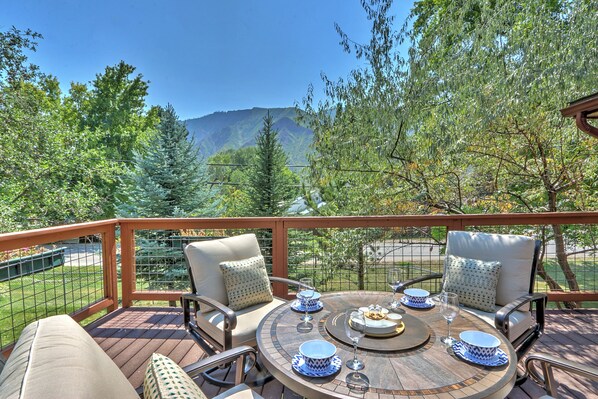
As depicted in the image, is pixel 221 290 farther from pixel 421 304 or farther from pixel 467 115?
pixel 467 115

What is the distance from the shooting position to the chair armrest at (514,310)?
2021 millimetres

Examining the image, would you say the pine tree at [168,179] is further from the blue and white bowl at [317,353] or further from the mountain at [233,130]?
the blue and white bowl at [317,353]

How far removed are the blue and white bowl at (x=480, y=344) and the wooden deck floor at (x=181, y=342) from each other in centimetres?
97

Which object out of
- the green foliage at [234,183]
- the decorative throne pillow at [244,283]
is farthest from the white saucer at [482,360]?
the green foliage at [234,183]

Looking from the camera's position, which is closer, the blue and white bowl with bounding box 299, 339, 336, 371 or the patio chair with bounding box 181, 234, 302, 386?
the blue and white bowl with bounding box 299, 339, 336, 371

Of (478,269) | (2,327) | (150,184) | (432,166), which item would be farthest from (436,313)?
(150,184)

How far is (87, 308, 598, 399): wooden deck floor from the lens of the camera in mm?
2264

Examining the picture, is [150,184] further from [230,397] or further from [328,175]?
[230,397]

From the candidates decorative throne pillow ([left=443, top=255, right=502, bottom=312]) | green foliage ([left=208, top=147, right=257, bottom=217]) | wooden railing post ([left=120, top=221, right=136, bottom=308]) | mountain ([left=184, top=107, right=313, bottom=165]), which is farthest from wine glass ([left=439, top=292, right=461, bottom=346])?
green foliage ([left=208, top=147, right=257, bottom=217])

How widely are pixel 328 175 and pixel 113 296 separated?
420 centimetres

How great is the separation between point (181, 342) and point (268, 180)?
741cm

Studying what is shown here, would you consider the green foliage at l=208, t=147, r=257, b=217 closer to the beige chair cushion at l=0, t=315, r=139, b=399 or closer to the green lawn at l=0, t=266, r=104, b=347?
the green lawn at l=0, t=266, r=104, b=347

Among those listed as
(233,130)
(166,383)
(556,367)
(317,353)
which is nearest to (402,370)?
(317,353)

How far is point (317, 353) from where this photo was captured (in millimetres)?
1484
